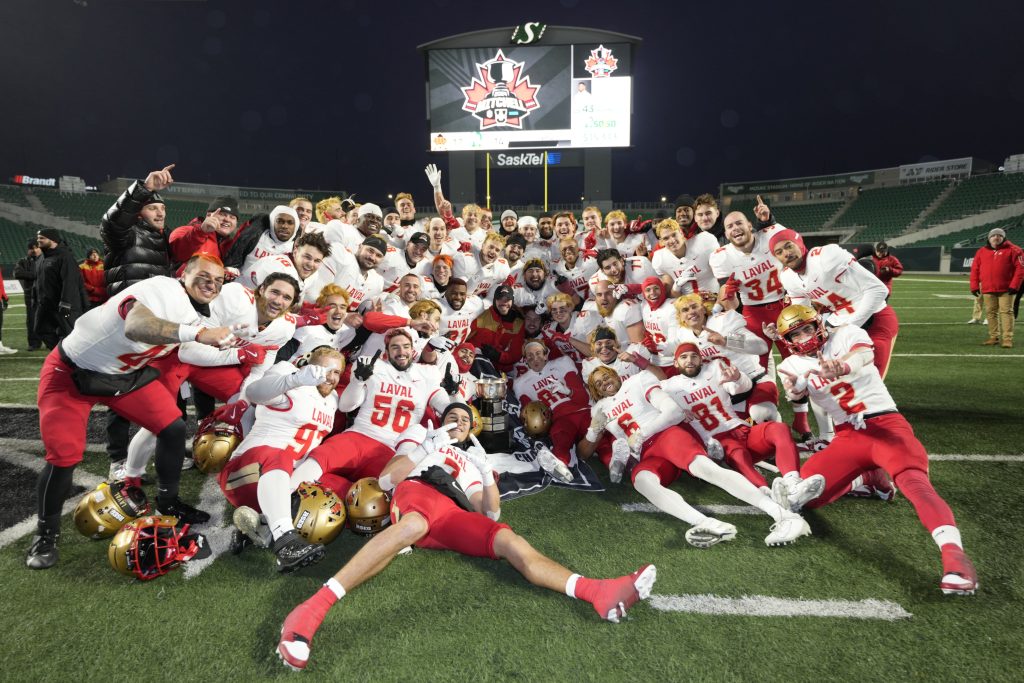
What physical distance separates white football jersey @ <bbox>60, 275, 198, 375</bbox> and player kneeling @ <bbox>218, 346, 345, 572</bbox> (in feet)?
2.65

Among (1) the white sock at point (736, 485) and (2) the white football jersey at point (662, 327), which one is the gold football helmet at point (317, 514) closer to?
(1) the white sock at point (736, 485)

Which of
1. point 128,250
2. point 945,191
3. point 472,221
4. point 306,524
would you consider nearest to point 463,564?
point 306,524

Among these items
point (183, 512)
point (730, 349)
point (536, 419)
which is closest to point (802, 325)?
point (730, 349)

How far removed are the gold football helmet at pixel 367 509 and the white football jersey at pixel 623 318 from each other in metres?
3.69

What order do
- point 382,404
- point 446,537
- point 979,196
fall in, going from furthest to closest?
point 979,196 < point 382,404 < point 446,537

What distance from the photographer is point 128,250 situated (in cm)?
516

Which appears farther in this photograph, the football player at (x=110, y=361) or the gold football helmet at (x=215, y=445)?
the gold football helmet at (x=215, y=445)

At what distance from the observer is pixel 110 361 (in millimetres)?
3490

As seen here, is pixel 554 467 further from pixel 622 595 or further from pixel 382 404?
pixel 622 595

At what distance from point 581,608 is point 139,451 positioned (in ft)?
12.7

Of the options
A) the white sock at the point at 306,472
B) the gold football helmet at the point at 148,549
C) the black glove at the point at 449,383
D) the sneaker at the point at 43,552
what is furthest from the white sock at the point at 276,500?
the black glove at the point at 449,383

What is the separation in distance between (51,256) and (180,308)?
695 centimetres

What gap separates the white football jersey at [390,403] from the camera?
477 cm

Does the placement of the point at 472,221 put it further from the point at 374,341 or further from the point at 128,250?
the point at 128,250
